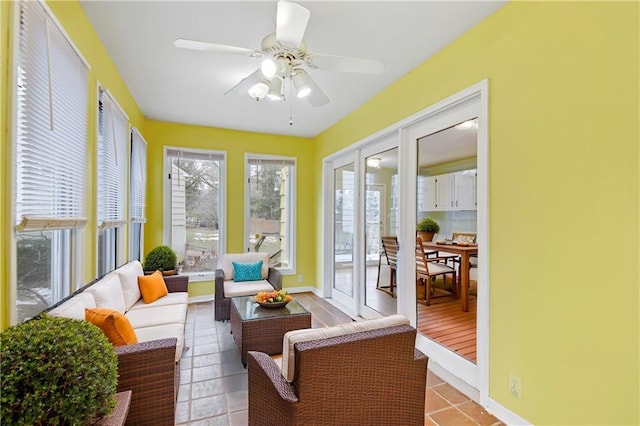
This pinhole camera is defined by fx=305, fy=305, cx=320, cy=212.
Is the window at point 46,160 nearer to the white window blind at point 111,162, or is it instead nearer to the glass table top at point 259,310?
the white window blind at point 111,162

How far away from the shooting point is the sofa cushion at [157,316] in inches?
98.0

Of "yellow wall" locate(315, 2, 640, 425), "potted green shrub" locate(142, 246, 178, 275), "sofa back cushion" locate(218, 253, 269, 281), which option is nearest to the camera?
"yellow wall" locate(315, 2, 640, 425)

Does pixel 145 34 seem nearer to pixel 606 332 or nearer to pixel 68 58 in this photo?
pixel 68 58

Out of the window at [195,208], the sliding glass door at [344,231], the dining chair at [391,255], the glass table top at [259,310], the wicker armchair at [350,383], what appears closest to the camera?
the wicker armchair at [350,383]

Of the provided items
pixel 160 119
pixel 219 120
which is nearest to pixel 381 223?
pixel 219 120

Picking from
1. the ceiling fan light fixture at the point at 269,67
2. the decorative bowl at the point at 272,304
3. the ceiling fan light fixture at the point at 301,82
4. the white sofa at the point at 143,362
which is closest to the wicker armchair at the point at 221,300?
the decorative bowl at the point at 272,304

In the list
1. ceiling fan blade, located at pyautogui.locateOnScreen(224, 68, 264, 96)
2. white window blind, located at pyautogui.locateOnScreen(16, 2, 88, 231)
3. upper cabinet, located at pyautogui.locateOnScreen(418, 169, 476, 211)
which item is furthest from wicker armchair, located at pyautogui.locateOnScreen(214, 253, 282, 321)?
ceiling fan blade, located at pyautogui.locateOnScreen(224, 68, 264, 96)

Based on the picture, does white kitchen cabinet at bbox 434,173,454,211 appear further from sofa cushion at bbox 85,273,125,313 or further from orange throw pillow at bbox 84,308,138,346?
sofa cushion at bbox 85,273,125,313

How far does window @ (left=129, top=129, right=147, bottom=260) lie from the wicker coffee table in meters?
1.88

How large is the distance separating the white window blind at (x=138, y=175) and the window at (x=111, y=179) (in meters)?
0.39

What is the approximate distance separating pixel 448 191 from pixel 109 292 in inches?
118

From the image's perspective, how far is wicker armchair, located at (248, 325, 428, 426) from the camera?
1339 millimetres

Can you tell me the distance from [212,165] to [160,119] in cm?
97

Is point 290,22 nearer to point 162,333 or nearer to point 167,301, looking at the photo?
point 162,333
